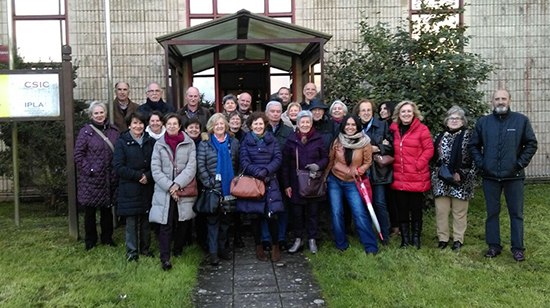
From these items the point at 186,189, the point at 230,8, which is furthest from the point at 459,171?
the point at 230,8

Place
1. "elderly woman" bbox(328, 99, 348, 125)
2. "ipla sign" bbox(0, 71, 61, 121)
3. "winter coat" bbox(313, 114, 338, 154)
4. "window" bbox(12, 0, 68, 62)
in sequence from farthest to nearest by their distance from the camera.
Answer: "window" bbox(12, 0, 68, 62)
"ipla sign" bbox(0, 71, 61, 121)
"elderly woman" bbox(328, 99, 348, 125)
"winter coat" bbox(313, 114, 338, 154)

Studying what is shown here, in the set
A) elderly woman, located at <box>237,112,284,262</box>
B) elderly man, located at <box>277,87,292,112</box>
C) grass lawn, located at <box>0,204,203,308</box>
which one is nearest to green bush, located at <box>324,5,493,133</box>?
elderly man, located at <box>277,87,292,112</box>

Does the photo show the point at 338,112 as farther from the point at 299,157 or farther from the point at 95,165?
the point at 95,165

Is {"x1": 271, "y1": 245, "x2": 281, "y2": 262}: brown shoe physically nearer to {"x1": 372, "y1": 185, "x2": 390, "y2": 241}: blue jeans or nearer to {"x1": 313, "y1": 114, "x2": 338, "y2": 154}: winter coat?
{"x1": 372, "y1": 185, "x2": 390, "y2": 241}: blue jeans

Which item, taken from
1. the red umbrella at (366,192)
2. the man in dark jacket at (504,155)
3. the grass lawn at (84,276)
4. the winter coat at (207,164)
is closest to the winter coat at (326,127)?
the red umbrella at (366,192)

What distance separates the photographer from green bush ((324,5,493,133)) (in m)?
6.84

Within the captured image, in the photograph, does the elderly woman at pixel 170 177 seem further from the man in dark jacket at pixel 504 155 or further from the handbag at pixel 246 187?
the man in dark jacket at pixel 504 155

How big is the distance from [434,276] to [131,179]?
329 centimetres

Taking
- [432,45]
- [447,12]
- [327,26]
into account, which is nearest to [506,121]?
[432,45]

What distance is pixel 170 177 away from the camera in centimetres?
518

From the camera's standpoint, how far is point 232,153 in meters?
5.47

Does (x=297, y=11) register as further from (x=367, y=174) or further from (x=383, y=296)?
(x=383, y=296)

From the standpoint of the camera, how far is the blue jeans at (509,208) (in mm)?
5281

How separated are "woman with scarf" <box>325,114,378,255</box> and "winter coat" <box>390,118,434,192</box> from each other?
1.38 ft
